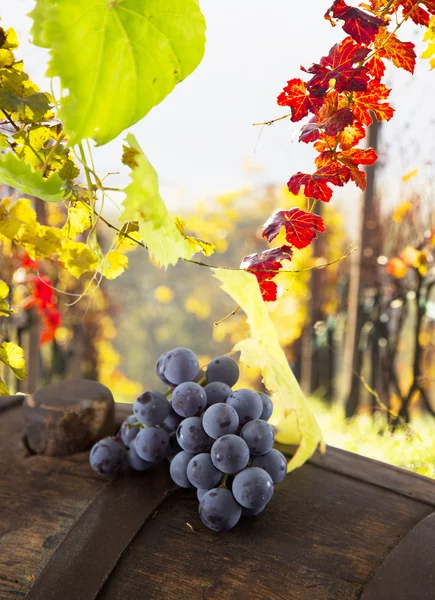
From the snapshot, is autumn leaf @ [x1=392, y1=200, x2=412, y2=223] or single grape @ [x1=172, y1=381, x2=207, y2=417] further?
autumn leaf @ [x1=392, y1=200, x2=412, y2=223]

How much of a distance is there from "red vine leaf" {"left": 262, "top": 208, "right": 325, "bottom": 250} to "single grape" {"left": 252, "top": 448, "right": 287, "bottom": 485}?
295 millimetres

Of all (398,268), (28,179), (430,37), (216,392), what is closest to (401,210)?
(398,268)

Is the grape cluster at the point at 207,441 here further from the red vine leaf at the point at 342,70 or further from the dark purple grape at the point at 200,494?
the red vine leaf at the point at 342,70

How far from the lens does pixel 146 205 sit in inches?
22.1

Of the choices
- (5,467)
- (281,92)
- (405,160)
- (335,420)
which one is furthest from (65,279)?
(281,92)

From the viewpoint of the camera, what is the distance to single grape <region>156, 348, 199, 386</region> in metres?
0.88

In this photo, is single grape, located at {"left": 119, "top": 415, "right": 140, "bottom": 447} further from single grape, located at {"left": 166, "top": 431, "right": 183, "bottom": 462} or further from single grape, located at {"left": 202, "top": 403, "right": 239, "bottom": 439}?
single grape, located at {"left": 202, "top": 403, "right": 239, "bottom": 439}

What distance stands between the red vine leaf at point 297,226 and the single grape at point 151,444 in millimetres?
337

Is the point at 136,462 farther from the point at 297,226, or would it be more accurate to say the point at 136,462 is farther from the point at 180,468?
the point at 297,226

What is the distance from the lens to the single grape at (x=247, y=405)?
0.84m

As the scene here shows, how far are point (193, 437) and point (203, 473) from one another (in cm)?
5

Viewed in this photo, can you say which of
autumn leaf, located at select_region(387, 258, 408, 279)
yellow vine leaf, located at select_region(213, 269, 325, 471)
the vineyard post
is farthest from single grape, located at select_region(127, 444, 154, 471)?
the vineyard post

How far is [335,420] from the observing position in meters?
3.59

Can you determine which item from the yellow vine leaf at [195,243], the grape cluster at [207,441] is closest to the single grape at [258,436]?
the grape cluster at [207,441]
